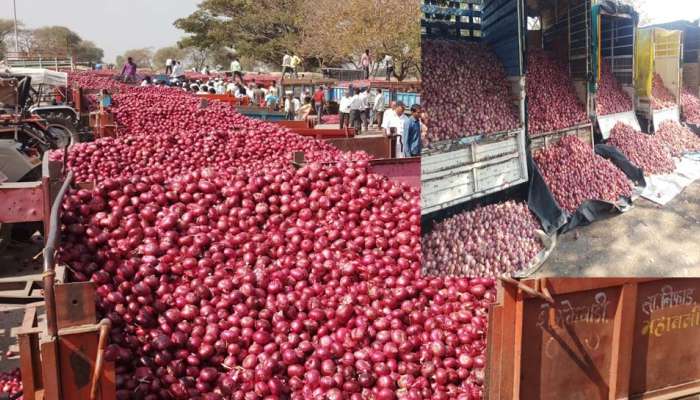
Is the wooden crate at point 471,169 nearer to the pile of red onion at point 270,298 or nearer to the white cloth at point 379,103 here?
the pile of red onion at point 270,298

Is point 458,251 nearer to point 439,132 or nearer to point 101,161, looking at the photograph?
point 439,132

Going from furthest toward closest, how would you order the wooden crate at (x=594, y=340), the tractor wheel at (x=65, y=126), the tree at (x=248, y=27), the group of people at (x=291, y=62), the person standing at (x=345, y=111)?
1. the group of people at (x=291, y=62)
2. the tree at (x=248, y=27)
3. the person standing at (x=345, y=111)
4. the tractor wheel at (x=65, y=126)
5. the wooden crate at (x=594, y=340)

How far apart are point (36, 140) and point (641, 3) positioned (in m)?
9.05

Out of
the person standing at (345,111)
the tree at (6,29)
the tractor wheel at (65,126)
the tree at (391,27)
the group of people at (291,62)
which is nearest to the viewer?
the tree at (391,27)

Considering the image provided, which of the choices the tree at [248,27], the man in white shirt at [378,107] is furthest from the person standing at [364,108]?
the tree at [248,27]

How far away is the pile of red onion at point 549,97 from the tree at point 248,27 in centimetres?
1555

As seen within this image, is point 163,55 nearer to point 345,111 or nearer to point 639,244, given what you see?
point 345,111

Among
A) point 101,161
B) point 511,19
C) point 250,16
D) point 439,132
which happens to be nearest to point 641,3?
point 511,19

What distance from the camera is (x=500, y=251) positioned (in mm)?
1789

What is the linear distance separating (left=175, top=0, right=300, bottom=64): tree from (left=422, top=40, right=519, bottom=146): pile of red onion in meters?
15.6

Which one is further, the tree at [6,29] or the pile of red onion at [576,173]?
the tree at [6,29]

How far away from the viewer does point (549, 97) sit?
1668 millimetres

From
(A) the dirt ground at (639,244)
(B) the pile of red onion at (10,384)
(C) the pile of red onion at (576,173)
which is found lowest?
(B) the pile of red onion at (10,384)

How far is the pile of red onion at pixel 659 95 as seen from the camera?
171cm
